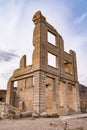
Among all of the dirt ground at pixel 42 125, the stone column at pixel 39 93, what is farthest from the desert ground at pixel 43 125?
the stone column at pixel 39 93

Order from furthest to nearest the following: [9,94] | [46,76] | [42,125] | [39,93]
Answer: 1. [9,94]
2. [46,76]
3. [39,93]
4. [42,125]

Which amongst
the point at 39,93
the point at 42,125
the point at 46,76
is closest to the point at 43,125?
the point at 42,125

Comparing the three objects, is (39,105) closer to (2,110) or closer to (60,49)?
(2,110)

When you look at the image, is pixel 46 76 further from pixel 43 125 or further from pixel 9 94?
pixel 43 125

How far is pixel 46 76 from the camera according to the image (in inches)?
651

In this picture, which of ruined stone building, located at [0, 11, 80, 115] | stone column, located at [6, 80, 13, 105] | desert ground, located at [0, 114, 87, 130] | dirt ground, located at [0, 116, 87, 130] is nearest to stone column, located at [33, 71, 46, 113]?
ruined stone building, located at [0, 11, 80, 115]

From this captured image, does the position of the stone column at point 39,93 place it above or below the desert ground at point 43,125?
above

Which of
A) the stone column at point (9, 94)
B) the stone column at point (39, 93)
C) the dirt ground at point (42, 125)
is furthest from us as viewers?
the stone column at point (9, 94)

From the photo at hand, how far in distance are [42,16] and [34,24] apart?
126 centimetres

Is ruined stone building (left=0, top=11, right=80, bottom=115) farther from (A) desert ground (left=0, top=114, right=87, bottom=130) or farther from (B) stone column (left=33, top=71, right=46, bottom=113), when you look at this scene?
(A) desert ground (left=0, top=114, right=87, bottom=130)

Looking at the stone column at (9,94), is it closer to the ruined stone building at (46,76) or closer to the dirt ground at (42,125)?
the ruined stone building at (46,76)

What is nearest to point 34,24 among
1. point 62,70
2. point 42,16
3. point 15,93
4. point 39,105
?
point 42,16

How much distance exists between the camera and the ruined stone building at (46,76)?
15.2m

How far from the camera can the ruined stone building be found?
15195 mm
